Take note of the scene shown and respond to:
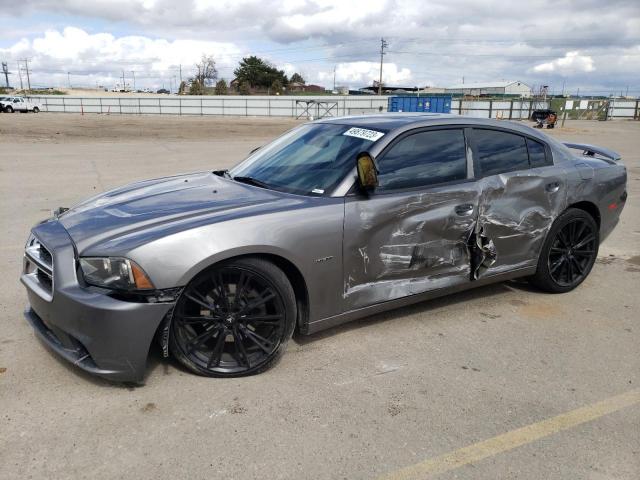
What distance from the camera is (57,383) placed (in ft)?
10.2

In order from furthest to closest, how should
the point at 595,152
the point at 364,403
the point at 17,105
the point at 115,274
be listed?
the point at 17,105
the point at 595,152
the point at 364,403
the point at 115,274

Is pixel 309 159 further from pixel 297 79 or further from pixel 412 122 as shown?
pixel 297 79

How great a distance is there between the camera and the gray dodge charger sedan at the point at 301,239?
2.87m

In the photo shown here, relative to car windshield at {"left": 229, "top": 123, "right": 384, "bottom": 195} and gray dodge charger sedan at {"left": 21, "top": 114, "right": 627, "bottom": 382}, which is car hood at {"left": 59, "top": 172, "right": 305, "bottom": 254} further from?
car windshield at {"left": 229, "top": 123, "right": 384, "bottom": 195}

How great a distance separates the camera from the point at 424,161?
3.87 meters

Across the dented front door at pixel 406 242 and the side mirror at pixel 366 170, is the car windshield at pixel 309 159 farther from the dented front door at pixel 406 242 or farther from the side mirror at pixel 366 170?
the dented front door at pixel 406 242

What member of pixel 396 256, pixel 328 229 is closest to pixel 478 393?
pixel 396 256

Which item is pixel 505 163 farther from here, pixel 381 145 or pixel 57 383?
pixel 57 383

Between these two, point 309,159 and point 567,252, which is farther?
point 567,252

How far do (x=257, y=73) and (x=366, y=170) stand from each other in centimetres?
10413

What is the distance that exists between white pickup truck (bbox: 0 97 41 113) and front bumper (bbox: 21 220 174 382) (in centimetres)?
5539

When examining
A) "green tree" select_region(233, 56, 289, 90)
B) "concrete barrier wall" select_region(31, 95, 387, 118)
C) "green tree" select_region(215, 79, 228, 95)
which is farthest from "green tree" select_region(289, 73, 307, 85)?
"concrete barrier wall" select_region(31, 95, 387, 118)

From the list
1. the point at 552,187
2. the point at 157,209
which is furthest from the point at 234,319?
the point at 552,187

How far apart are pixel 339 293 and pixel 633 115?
54.7 meters
